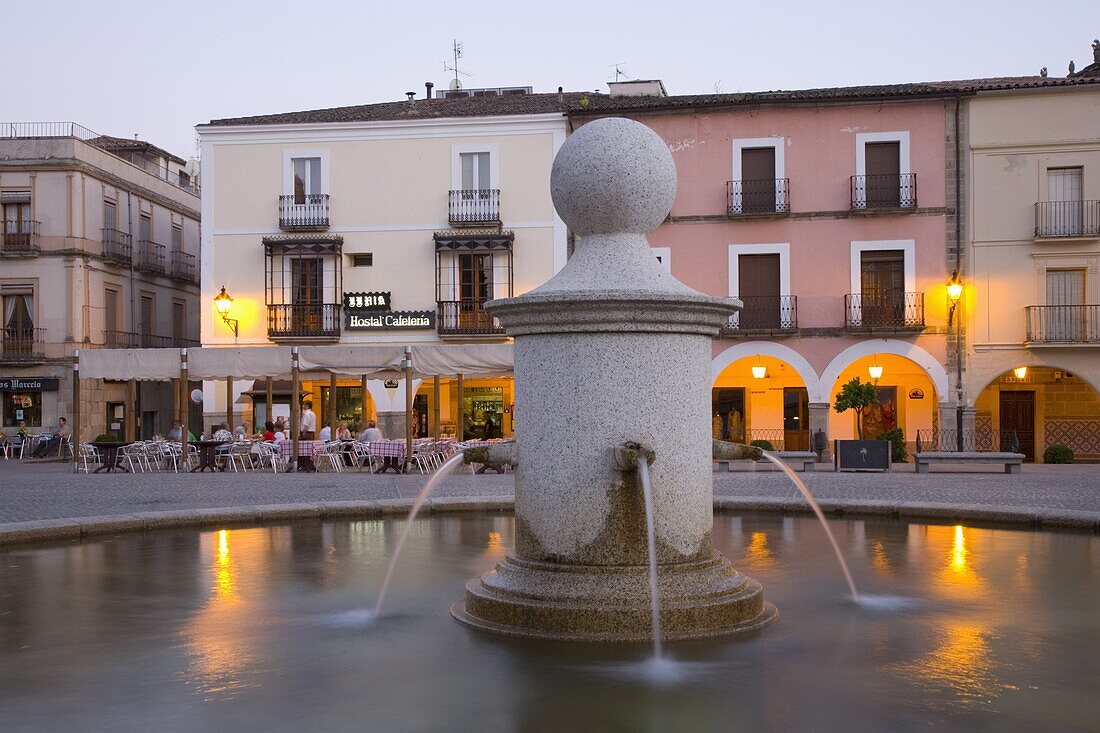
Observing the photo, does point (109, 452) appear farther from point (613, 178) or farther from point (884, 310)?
point (884, 310)

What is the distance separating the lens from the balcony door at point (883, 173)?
2966 centimetres

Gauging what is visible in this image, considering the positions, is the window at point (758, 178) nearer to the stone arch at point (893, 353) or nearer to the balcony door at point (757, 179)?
the balcony door at point (757, 179)

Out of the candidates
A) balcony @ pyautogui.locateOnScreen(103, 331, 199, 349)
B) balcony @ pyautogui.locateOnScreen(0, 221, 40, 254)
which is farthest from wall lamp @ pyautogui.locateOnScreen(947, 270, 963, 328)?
balcony @ pyautogui.locateOnScreen(0, 221, 40, 254)

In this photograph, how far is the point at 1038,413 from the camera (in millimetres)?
30625

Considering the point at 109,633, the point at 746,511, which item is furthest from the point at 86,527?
the point at 746,511

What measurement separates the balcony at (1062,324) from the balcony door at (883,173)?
4.62 m

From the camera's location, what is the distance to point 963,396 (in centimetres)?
2905

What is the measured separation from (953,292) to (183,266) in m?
28.6

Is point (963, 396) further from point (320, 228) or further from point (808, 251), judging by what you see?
point (320, 228)

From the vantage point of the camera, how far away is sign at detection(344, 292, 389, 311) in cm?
3158

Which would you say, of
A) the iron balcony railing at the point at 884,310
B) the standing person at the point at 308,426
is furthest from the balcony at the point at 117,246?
the iron balcony railing at the point at 884,310

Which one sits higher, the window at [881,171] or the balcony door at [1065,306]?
the window at [881,171]

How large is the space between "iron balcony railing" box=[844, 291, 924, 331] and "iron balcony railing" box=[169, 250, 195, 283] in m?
25.4

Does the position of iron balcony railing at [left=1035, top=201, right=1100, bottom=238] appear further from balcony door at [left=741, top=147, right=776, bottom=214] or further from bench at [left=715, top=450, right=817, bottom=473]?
bench at [left=715, top=450, right=817, bottom=473]
